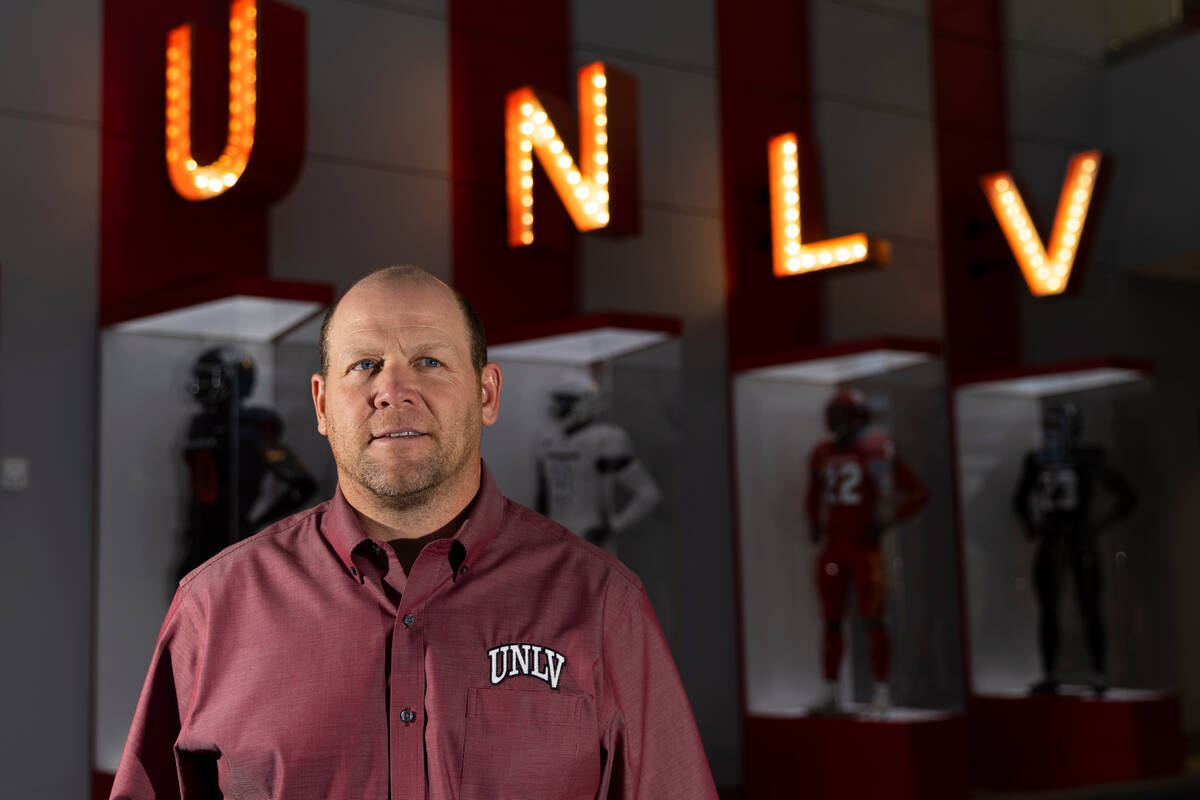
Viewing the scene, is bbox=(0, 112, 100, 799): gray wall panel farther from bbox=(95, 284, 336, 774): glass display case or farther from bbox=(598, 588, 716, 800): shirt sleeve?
bbox=(598, 588, 716, 800): shirt sleeve

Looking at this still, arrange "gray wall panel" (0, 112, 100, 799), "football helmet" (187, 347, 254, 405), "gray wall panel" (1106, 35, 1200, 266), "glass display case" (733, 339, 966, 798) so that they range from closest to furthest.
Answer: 1. "football helmet" (187, 347, 254, 405)
2. "gray wall panel" (0, 112, 100, 799)
3. "glass display case" (733, 339, 966, 798)
4. "gray wall panel" (1106, 35, 1200, 266)

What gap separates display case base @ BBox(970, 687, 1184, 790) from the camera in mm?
7273

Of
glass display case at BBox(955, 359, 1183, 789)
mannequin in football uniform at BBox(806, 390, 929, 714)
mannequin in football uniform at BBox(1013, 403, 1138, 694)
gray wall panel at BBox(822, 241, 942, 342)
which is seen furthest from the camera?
gray wall panel at BBox(822, 241, 942, 342)

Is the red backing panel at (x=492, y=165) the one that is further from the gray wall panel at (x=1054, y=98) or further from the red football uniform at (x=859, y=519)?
the gray wall panel at (x=1054, y=98)

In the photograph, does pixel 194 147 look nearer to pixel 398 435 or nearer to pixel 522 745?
pixel 398 435

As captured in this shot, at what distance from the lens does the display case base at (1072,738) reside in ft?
23.9

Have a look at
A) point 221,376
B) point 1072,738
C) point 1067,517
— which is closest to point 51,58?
point 221,376

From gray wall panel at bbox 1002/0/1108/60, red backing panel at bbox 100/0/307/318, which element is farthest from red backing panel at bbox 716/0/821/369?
red backing panel at bbox 100/0/307/318

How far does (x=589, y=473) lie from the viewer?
20.2 ft

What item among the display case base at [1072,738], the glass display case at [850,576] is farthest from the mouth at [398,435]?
the display case base at [1072,738]

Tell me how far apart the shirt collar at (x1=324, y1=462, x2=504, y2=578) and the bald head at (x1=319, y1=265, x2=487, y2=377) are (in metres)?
0.18

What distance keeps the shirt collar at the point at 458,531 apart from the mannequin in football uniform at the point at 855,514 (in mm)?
5141

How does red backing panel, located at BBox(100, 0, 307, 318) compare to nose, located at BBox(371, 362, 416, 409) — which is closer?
nose, located at BBox(371, 362, 416, 409)

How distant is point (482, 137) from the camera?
670 centimetres
